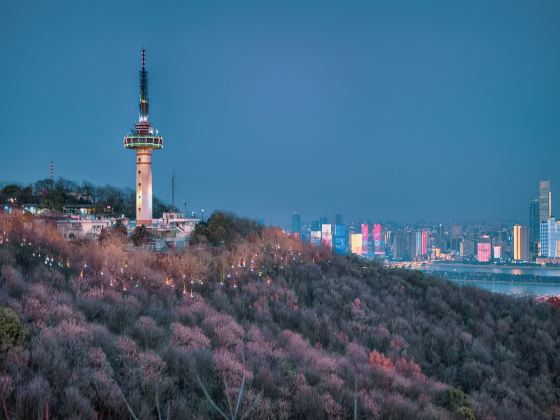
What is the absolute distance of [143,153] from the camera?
83.3ft

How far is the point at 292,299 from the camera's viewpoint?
47.6 feet

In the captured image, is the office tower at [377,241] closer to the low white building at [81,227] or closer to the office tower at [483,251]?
the office tower at [483,251]

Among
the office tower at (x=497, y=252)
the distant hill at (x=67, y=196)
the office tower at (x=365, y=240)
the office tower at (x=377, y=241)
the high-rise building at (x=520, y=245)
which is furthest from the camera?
the office tower at (x=365, y=240)

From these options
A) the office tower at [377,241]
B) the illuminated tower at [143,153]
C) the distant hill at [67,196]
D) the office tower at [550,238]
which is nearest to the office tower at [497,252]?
the office tower at [550,238]

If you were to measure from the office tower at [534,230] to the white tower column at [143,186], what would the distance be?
5721cm

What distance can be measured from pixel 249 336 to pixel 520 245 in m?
65.9

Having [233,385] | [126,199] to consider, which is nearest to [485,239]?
[126,199]

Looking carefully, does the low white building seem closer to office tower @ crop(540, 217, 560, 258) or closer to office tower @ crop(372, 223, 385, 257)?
office tower @ crop(372, 223, 385, 257)

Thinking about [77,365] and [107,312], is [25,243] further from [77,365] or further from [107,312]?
[77,365]

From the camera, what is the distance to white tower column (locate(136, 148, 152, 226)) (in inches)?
973

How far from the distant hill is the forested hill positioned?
30.8 feet

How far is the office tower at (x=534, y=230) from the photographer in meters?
66.5

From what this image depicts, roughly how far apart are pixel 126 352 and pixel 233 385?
165 cm

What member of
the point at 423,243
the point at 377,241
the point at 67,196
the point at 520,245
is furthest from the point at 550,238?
the point at 67,196
